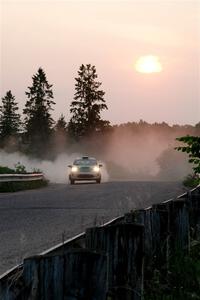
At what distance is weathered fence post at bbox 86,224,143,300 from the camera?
4.69 m

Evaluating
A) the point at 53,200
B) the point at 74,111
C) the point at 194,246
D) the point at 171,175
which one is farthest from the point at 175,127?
the point at 194,246

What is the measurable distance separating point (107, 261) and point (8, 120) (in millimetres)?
110950

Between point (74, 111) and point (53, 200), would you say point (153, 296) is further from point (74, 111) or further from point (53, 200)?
point (74, 111)

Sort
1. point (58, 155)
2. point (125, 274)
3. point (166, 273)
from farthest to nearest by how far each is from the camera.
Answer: point (58, 155), point (166, 273), point (125, 274)

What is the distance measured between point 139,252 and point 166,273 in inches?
89.6

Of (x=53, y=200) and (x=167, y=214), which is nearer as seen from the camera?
(x=167, y=214)

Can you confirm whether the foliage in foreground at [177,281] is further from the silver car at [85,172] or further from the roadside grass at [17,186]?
the silver car at [85,172]

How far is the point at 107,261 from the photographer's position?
136 inches

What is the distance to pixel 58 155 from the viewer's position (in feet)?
313

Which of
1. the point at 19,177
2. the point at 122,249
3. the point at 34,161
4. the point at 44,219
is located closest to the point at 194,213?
the point at 122,249

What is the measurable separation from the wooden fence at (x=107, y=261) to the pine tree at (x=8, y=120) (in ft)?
331

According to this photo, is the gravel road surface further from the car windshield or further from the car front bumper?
the car windshield

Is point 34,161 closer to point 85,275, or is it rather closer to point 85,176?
point 85,176

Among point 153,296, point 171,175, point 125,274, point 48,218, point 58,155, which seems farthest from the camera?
point 58,155
